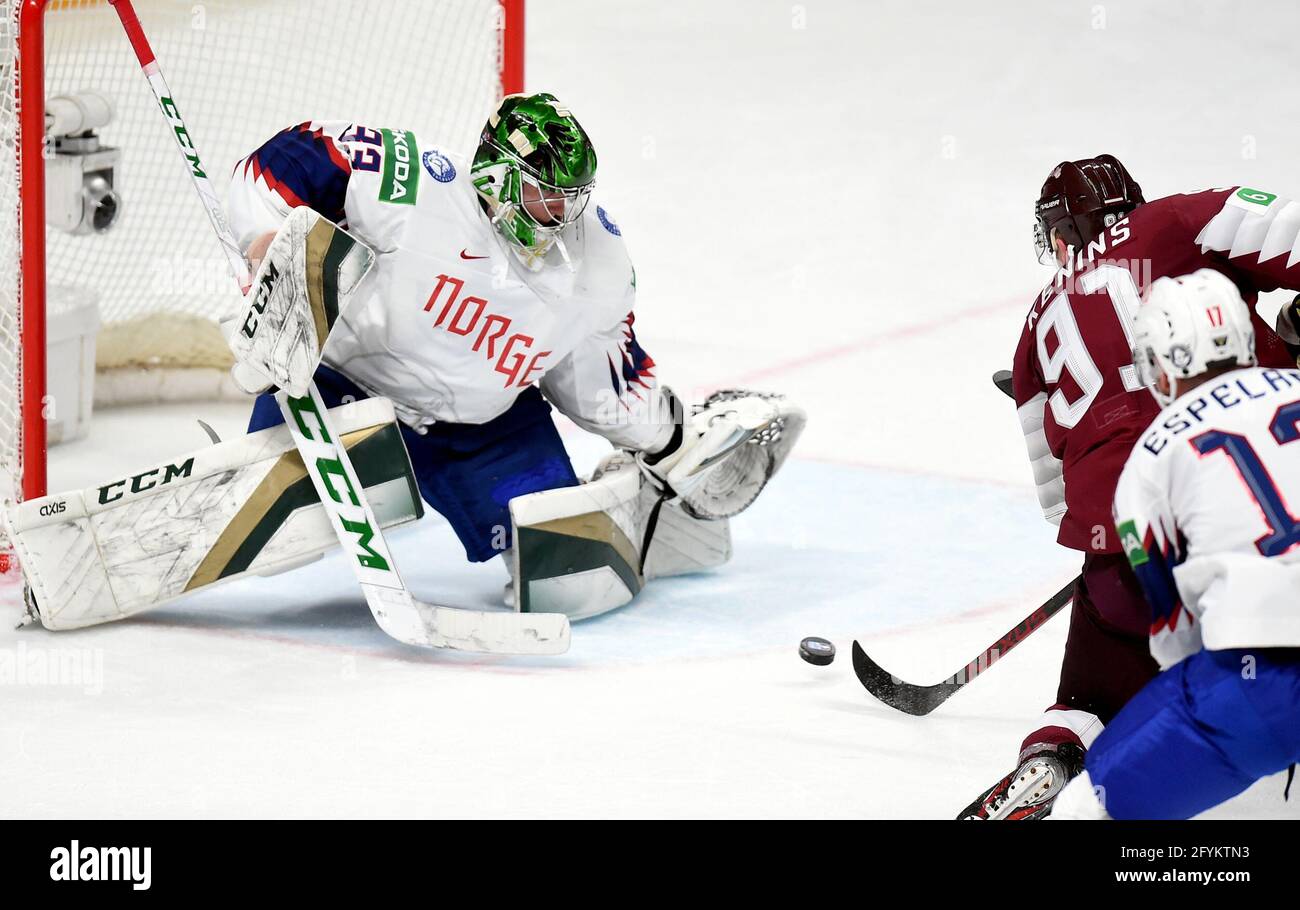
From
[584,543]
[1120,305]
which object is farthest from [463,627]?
[1120,305]

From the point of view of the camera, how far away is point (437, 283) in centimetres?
342

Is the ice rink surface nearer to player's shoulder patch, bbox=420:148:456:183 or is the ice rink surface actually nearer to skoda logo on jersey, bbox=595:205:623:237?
skoda logo on jersey, bbox=595:205:623:237

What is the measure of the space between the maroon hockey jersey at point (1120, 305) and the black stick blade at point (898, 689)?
43cm

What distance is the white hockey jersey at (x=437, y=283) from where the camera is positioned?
132 inches

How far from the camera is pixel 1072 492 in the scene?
2.73m

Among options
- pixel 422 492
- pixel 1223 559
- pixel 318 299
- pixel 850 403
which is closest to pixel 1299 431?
pixel 1223 559

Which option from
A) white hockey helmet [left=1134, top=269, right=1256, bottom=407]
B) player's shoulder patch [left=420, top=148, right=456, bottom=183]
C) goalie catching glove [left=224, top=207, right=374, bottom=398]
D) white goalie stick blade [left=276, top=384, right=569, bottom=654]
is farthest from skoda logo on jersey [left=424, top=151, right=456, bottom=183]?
white hockey helmet [left=1134, top=269, right=1256, bottom=407]

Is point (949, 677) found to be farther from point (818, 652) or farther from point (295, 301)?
point (295, 301)

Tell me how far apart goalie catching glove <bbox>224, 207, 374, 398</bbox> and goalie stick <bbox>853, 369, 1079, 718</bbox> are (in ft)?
3.67

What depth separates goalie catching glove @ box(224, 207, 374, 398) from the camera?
3211 millimetres

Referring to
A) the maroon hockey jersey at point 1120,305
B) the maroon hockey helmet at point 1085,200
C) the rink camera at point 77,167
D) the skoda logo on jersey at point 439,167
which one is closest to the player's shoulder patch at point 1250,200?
the maroon hockey jersey at point 1120,305

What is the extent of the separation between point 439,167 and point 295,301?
41 centimetres
